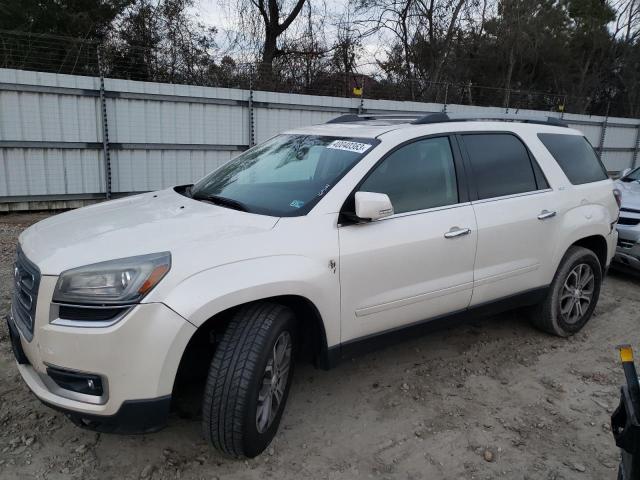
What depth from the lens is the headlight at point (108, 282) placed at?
7.48ft

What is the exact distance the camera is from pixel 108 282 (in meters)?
2.30

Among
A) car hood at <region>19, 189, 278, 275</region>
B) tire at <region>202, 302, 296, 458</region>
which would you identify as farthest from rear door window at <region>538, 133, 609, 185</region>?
tire at <region>202, 302, 296, 458</region>

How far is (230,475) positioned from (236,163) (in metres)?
2.17

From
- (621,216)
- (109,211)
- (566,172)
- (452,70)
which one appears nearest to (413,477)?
(109,211)

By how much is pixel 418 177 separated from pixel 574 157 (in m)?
1.88

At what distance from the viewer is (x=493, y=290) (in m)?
3.71

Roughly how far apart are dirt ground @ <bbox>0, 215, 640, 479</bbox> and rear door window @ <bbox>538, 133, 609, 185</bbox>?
1.45 meters

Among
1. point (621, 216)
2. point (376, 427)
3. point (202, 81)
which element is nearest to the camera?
point (376, 427)

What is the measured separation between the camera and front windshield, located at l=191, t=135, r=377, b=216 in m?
3.02

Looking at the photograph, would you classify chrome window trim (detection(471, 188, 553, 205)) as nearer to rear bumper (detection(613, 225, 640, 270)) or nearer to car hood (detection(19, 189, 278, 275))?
car hood (detection(19, 189, 278, 275))

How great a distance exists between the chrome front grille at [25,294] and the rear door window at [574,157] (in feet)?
12.2

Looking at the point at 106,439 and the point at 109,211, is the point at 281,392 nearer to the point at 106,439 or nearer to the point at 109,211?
the point at 106,439

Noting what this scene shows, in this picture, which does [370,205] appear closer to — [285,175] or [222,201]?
[285,175]

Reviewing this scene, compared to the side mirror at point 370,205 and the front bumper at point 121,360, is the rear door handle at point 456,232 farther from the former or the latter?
the front bumper at point 121,360
